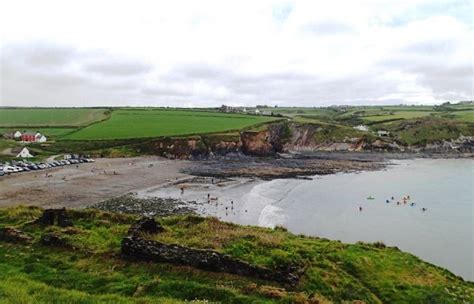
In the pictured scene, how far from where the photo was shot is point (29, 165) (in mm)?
93875

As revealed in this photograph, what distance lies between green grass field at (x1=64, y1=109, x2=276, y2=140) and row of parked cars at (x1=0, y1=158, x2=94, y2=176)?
26.5 meters

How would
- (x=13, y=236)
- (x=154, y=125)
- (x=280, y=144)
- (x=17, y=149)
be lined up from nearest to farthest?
(x=13, y=236) → (x=17, y=149) → (x=154, y=125) → (x=280, y=144)

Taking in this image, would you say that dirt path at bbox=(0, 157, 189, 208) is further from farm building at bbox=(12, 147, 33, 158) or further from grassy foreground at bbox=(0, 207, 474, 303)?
grassy foreground at bbox=(0, 207, 474, 303)

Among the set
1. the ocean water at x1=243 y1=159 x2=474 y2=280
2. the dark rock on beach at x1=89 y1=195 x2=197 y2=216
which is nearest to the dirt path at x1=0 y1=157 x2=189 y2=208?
the dark rock on beach at x1=89 y1=195 x2=197 y2=216

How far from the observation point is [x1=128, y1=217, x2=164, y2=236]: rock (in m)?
24.7

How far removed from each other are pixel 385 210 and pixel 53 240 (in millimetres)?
55538

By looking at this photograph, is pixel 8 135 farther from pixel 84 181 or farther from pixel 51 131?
pixel 84 181

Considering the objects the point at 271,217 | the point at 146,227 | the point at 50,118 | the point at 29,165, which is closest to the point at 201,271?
the point at 146,227

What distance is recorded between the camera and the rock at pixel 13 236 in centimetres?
2514

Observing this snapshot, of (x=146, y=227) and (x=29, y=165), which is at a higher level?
(x=146, y=227)

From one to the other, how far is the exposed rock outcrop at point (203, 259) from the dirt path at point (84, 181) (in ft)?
134

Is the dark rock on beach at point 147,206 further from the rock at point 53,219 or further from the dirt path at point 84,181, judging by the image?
the rock at point 53,219

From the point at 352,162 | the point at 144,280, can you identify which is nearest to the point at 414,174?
the point at 352,162

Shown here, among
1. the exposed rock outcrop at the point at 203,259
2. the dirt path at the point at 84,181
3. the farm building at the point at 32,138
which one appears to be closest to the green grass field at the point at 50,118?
the farm building at the point at 32,138
